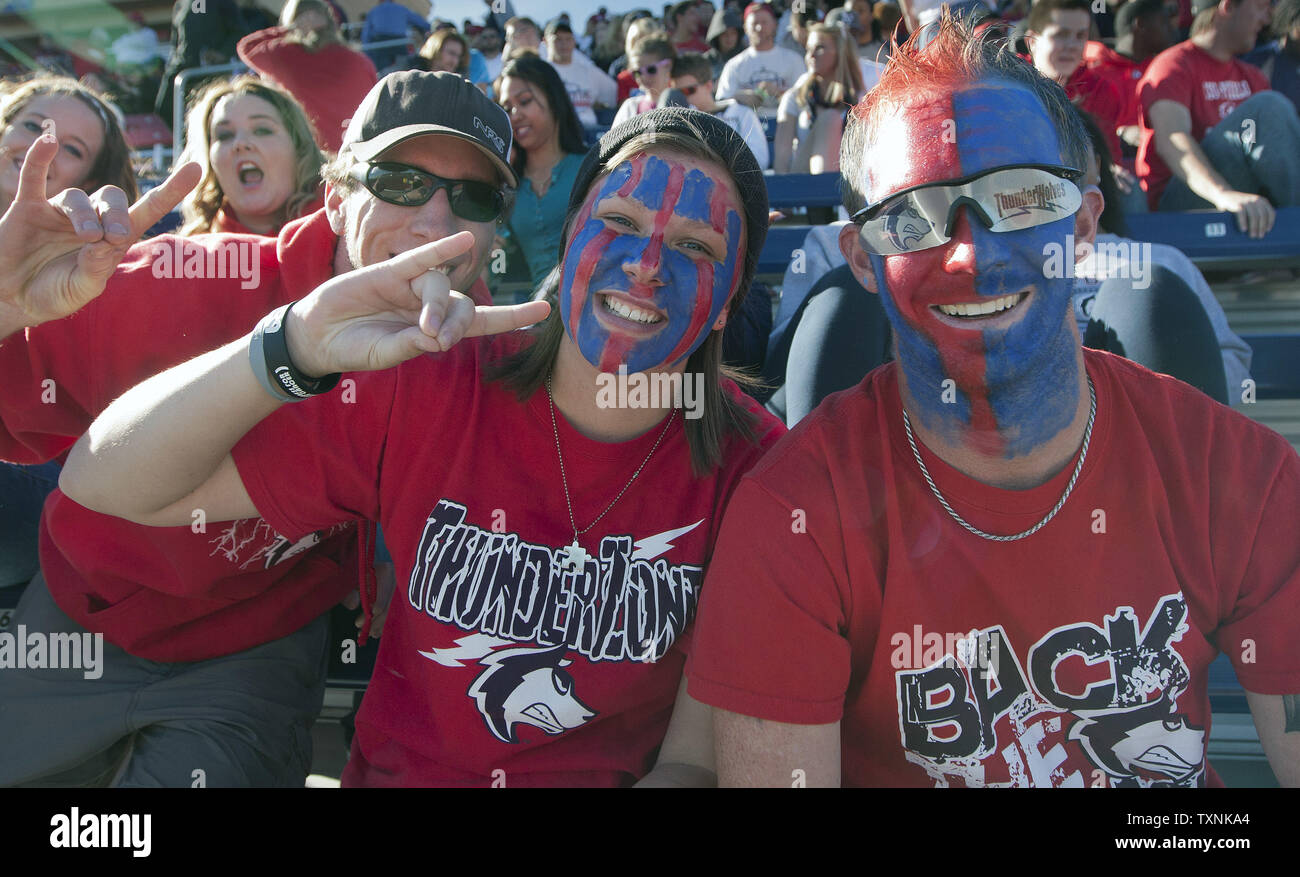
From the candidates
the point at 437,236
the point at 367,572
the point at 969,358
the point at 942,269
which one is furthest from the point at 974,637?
the point at 437,236

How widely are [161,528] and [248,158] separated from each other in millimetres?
1624

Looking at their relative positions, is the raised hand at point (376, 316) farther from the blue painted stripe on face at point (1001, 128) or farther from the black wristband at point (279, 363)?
the blue painted stripe on face at point (1001, 128)

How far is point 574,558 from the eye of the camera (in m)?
1.85

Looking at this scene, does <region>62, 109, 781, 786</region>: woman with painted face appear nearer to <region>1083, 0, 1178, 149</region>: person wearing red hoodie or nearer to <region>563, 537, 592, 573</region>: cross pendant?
<region>563, 537, 592, 573</region>: cross pendant

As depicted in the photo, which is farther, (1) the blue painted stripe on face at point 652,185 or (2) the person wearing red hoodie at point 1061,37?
(2) the person wearing red hoodie at point 1061,37

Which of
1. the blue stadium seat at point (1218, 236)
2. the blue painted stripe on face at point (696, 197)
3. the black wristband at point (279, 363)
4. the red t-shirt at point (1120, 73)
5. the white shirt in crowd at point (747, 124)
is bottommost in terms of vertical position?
the black wristband at point (279, 363)

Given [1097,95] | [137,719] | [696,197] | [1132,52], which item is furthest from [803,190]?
[137,719]

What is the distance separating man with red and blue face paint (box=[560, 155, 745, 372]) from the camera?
1886mm

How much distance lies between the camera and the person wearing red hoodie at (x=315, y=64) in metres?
4.52

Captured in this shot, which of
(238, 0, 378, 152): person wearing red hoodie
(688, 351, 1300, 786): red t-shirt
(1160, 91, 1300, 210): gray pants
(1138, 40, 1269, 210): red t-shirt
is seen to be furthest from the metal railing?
(688, 351, 1300, 786): red t-shirt

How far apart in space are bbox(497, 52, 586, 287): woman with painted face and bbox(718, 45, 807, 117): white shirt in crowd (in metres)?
2.18

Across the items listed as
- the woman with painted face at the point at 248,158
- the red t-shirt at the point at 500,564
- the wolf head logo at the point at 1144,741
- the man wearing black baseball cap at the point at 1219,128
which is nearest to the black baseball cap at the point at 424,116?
the red t-shirt at the point at 500,564

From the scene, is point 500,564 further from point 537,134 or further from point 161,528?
point 537,134
